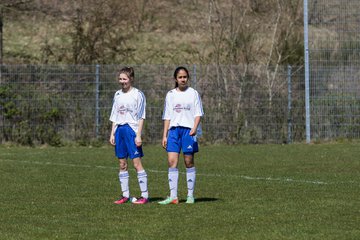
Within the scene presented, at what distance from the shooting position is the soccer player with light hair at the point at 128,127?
1277 cm

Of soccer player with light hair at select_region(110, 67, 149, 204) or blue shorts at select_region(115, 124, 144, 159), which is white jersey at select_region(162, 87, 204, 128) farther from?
blue shorts at select_region(115, 124, 144, 159)

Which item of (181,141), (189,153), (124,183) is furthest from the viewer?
(124,183)

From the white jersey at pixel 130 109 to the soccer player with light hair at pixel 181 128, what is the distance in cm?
39

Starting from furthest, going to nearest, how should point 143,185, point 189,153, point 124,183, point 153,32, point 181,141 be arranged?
point 153,32
point 124,183
point 143,185
point 181,141
point 189,153

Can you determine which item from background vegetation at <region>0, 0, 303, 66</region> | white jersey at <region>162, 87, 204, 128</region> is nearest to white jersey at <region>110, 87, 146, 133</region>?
white jersey at <region>162, 87, 204, 128</region>

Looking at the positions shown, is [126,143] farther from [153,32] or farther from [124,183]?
[153,32]

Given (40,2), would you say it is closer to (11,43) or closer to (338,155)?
(11,43)

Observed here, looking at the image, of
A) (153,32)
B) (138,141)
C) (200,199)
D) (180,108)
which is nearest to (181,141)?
(180,108)

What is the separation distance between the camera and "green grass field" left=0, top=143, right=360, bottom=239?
9742 mm

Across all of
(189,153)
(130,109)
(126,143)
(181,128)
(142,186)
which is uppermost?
(130,109)

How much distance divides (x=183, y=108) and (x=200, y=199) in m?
1.27

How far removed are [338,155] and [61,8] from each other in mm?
17651

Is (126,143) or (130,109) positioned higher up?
(130,109)

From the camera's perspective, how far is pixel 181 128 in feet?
41.5
